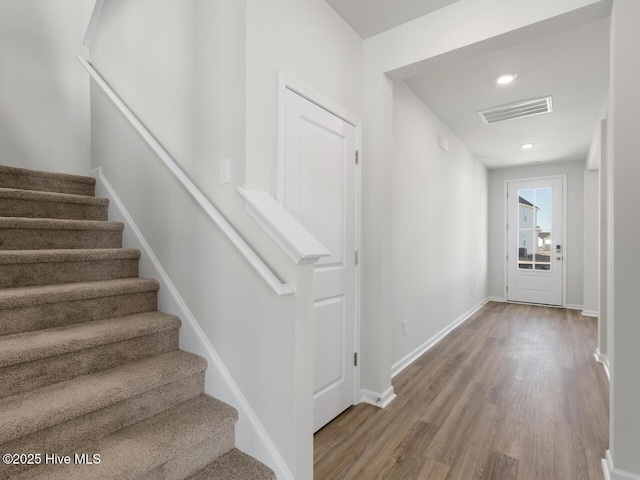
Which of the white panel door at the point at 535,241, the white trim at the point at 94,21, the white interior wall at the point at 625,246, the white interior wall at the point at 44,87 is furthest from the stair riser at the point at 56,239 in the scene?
the white panel door at the point at 535,241

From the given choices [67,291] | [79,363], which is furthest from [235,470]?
[67,291]

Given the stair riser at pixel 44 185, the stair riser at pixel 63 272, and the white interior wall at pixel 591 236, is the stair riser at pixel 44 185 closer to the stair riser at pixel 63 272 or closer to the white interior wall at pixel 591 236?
the stair riser at pixel 63 272

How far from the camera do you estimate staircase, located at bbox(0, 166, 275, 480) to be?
1.18 m

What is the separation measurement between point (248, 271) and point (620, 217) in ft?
5.87

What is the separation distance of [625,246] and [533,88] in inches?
87.8

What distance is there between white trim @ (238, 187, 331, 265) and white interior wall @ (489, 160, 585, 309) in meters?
6.26

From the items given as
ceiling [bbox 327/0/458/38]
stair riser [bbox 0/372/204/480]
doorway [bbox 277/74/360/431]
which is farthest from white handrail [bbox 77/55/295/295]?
ceiling [bbox 327/0/458/38]

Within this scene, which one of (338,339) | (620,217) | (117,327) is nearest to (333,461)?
(338,339)

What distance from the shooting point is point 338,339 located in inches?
87.4

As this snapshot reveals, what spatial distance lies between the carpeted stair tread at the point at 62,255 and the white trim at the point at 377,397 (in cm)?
183

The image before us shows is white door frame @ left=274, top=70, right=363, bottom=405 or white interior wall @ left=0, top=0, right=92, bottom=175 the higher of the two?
white interior wall @ left=0, top=0, right=92, bottom=175

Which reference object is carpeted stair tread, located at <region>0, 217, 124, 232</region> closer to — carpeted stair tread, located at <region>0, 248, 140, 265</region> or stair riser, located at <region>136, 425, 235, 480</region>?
carpeted stair tread, located at <region>0, 248, 140, 265</region>

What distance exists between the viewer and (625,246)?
1.60 metres

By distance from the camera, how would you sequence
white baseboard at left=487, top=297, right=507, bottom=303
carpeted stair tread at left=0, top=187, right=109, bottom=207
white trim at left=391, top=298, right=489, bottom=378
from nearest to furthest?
carpeted stair tread at left=0, top=187, right=109, bottom=207 → white trim at left=391, top=298, right=489, bottom=378 → white baseboard at left=487, top=297, right=507, bottom=303
